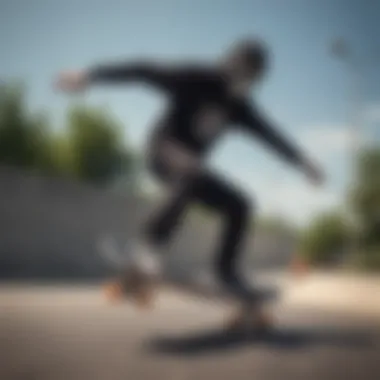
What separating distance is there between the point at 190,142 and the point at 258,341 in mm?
591

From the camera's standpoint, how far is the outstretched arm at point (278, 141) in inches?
60.4

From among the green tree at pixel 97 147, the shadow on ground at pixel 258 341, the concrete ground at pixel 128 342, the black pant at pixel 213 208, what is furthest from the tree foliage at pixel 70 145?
the shadow on ground at pixel 258 341

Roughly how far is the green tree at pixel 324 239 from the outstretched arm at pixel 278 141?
0.12 m

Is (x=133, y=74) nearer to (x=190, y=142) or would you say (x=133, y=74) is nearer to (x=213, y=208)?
A: (x=190, y=142)

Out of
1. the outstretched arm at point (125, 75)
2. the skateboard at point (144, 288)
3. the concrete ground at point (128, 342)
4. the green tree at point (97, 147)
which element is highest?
the outstretched arm at point (125, 75)

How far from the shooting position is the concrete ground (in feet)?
4.84

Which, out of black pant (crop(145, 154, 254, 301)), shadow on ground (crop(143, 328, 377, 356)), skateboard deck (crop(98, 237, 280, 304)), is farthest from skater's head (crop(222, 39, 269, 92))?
shadow on ground (crop(143, 328, 377, 356))

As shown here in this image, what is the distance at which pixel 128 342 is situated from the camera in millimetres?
1484

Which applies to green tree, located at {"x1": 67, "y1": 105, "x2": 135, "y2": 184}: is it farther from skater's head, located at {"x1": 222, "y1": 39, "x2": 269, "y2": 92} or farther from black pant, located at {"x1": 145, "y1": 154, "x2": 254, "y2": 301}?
skater's head, located at {"x1": 222, "y1": 39, "x2": 269, "y2": 92}

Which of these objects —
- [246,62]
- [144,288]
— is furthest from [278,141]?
[144,288]

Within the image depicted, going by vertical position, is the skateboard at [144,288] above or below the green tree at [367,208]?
below

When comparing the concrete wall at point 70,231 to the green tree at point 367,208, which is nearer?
the concrete wall at point 70,231

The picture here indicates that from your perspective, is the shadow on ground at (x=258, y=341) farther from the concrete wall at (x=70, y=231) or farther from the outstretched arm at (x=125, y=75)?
the outstretched arm at (x=125, y=75)

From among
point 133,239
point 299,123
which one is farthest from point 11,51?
point 299,123
